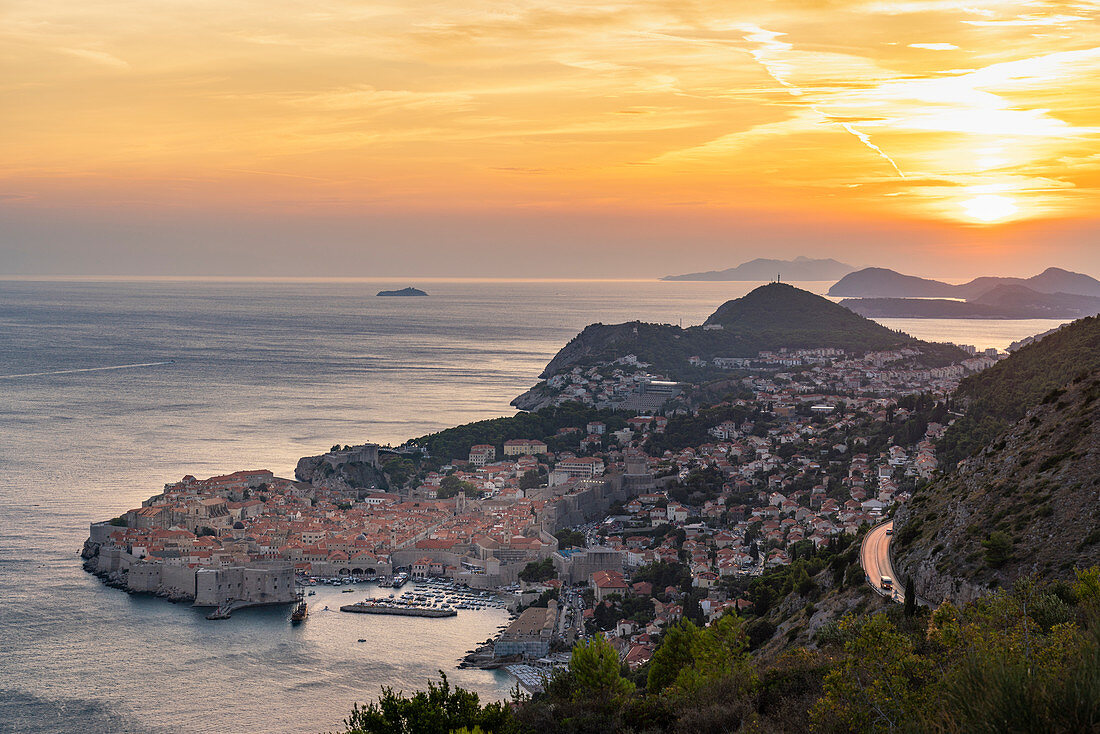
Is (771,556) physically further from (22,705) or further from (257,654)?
(22,705)

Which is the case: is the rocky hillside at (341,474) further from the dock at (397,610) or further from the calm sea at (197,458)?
the dock at (397,610)

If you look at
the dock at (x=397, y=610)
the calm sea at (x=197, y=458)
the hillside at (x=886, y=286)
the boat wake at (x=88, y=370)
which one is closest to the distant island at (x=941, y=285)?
the hillside at (x=886, y=286)

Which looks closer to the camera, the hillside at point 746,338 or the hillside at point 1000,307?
the hillside at point 746,338

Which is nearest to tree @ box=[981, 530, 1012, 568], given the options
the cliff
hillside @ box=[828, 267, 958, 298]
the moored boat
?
the moored boat

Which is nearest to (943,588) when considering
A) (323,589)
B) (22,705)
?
(22,705)

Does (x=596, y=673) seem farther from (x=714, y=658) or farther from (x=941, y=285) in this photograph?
(x=941, y=285)

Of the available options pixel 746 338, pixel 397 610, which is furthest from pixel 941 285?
pixel 397 610
